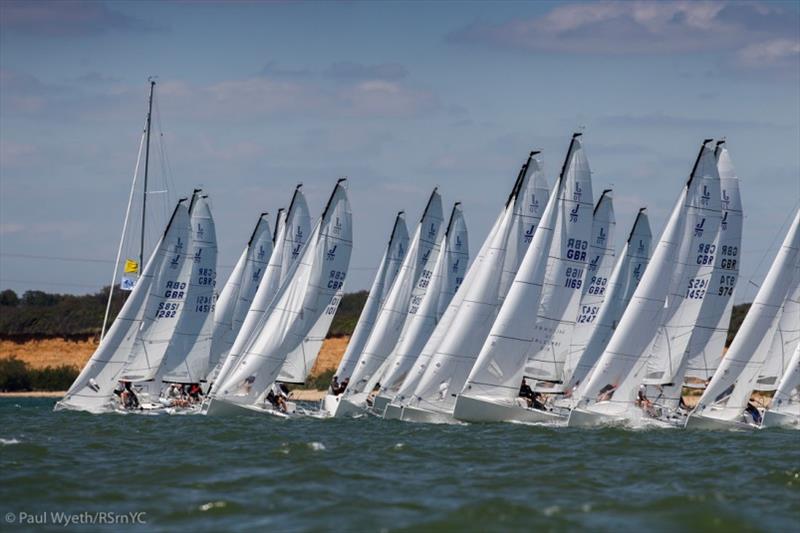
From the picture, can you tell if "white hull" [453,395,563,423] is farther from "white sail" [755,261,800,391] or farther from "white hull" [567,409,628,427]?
"white sail" [755,261,800,391]

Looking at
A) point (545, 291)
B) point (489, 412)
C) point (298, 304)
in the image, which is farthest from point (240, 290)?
point (489, 412)

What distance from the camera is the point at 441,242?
54.7 metres

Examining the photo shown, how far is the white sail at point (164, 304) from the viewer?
161ft

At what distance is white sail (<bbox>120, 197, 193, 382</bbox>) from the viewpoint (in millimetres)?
49188

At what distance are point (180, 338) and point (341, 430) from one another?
35.7 feet

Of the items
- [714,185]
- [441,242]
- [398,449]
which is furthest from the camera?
[441,242]

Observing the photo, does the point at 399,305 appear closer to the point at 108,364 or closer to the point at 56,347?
the point at 108,364

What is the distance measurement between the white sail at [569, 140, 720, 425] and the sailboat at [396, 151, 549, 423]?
355 centimetres

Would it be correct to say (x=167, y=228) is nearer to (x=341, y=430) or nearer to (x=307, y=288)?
(x=307, y=288)

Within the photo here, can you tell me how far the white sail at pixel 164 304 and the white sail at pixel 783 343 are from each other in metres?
19.1

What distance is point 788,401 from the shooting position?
43281 millimetres

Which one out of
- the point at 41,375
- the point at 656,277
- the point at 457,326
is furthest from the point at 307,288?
the point at 41,375

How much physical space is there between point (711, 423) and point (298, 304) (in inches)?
533

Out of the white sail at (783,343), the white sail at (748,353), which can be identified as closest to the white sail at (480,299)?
the white sail at (748,353)
